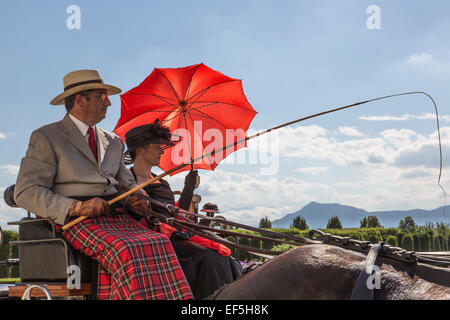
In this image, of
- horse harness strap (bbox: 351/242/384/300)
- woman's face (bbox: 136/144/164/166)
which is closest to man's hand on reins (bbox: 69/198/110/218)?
woman's face (bbox: 136/144/164/166)

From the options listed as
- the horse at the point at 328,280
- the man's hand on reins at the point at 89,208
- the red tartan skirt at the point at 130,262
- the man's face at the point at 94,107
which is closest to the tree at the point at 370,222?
the man's face at the point at 94,107

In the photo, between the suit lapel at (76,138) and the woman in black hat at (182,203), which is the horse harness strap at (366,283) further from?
the suit lapel at (76,138)

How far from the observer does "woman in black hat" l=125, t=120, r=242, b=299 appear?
346cm

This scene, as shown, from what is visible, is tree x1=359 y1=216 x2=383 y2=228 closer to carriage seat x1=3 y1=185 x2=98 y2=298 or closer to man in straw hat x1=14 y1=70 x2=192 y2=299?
man in straw hat x1=14 y1=70 x2=192 y2=299

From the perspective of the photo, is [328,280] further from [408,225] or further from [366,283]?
[408,225]

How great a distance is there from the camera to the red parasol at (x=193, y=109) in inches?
248

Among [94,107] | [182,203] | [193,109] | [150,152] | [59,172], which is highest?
[193,109]

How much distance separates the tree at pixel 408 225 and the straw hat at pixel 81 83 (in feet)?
33.8

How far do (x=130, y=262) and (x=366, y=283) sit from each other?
4.25 ft

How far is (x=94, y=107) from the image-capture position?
11.0 feet

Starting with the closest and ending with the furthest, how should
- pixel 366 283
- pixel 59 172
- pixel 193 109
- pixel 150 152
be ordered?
pixel 366 283 < pixel 59 172 < pixel 150 152 < pixel 193 109

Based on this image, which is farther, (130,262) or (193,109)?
(193,109)

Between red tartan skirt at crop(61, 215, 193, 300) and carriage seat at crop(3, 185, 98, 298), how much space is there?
0.08m

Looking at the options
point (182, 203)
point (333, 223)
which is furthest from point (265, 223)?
point (182, 203)
